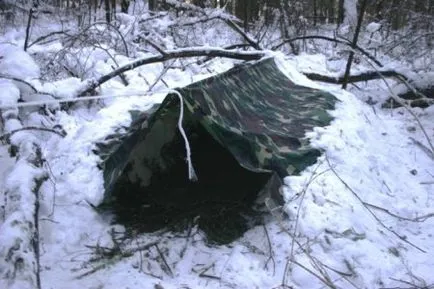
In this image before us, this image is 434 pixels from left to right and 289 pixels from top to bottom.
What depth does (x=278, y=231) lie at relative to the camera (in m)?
3.20

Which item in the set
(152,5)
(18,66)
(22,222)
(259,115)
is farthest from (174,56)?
(152,5)

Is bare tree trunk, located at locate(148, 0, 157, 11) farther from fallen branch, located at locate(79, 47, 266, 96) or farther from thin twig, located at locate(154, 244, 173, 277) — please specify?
thin twig, located at locate(154, 244, 173, 277)

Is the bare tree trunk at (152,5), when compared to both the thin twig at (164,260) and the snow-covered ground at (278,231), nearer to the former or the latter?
the snow-covered ground at (278,231)

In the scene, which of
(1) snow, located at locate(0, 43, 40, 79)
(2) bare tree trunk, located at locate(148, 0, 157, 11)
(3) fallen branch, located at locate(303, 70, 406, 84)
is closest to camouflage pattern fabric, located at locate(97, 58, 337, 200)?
(1) snow, located at locate(0, 43, 40, 79)

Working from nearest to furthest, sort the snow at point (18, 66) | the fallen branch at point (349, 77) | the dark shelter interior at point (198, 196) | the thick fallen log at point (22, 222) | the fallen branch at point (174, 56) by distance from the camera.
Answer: the thick fallen log at point (22, 222), the dark shelter interior at point (198, 196), the snow at point (18, 66), the fallen branch at point (174, 56), the fallen branch at point (349, 77)

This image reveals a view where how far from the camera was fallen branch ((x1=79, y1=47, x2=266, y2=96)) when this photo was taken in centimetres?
576

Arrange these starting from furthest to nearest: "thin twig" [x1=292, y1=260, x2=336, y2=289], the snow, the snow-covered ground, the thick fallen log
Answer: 1. the snow
2. the snow-covered ground
3. "thin twig" [x1=292, y1=260, x2=336, y2=289]
4. the thick fallen log

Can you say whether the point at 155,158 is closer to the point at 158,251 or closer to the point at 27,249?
the point at 158,251

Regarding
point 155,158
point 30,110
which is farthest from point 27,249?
point 30,110

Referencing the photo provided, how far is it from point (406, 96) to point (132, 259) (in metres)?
5.50

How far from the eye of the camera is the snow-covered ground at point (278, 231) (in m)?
2.79

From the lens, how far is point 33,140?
3.48 metres

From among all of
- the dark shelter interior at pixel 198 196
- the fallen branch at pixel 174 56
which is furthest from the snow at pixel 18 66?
the dark shelter interior at pixel 198 196

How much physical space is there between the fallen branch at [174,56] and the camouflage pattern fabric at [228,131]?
97 cm
